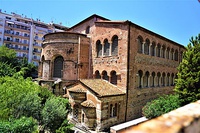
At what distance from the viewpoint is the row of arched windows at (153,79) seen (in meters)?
18.1

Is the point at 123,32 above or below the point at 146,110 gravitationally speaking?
above

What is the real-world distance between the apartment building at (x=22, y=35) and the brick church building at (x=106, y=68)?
106 ft

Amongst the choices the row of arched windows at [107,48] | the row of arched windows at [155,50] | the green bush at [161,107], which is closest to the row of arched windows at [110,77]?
the row of arched windows at [107,48]

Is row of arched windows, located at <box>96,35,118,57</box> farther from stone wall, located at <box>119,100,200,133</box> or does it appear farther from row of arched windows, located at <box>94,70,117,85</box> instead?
stone wall, located at <box>119,100,200,133</box>

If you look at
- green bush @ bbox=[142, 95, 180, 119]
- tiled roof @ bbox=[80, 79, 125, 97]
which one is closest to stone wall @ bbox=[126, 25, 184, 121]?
tiled roof @ bbox=[80, 79, 125, 97]

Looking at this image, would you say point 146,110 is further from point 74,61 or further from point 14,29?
point 14,29

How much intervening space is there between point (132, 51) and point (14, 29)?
4374cm

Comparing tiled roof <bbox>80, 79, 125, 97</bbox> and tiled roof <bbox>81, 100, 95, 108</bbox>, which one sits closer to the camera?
tiled roof <bbox>81, 100, 95, 108</bbox>

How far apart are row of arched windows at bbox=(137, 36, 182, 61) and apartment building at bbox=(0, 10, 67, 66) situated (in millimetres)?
41589

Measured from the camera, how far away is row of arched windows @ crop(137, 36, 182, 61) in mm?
18016

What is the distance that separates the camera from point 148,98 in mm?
19062

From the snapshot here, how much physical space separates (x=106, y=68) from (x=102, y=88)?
3196 mm

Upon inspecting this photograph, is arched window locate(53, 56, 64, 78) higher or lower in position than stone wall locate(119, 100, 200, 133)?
higher

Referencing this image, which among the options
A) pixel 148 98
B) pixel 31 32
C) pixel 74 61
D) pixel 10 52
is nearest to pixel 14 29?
pixel 31 32
